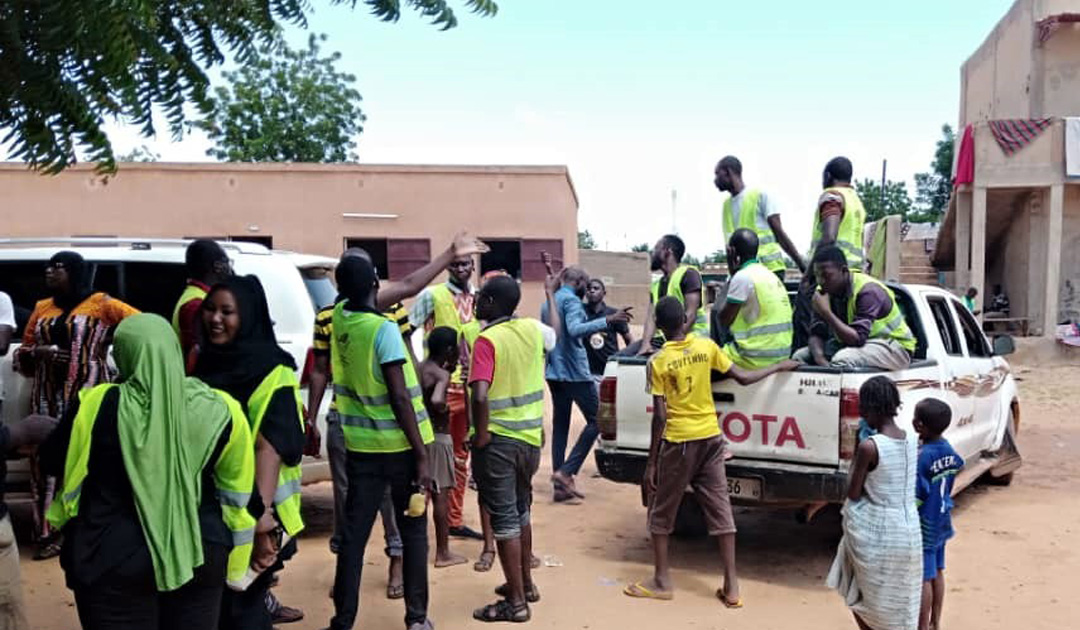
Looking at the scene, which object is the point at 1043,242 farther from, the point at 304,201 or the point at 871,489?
the point at 871,489

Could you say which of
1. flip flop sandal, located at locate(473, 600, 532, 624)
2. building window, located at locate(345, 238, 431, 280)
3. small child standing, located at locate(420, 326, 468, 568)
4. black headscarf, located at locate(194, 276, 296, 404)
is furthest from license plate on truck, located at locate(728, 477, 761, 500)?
building window, located at locate(345, 238, 431, 280)

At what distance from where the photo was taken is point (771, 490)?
5.02 m

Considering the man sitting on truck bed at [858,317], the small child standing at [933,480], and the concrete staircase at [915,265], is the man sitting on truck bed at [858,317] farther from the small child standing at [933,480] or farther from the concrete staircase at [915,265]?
the concrete staircase at [915,265]

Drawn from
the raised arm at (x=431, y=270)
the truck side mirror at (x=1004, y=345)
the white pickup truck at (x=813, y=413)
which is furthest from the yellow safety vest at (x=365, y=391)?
the truck side mirror at (x=1004, y=345)

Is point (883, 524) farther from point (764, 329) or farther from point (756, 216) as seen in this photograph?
point (756, 216)

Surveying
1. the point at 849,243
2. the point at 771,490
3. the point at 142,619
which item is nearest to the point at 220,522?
the point at 142,619

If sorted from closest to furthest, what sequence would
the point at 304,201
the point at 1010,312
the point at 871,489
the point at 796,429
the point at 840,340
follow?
the point at 871,489, the point at 796,429, the point at 840,340, the point at 304,201, the point at 1010,312

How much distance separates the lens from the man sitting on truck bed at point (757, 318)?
5219mm

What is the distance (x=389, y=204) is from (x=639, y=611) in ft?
45.6

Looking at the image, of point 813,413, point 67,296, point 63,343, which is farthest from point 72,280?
point 813,413

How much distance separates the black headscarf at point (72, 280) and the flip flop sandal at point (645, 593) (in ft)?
11.5

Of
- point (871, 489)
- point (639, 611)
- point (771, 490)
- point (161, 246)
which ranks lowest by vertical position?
point (639, 611)

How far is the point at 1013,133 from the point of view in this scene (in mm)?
17500

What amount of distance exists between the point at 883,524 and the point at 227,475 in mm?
2566
